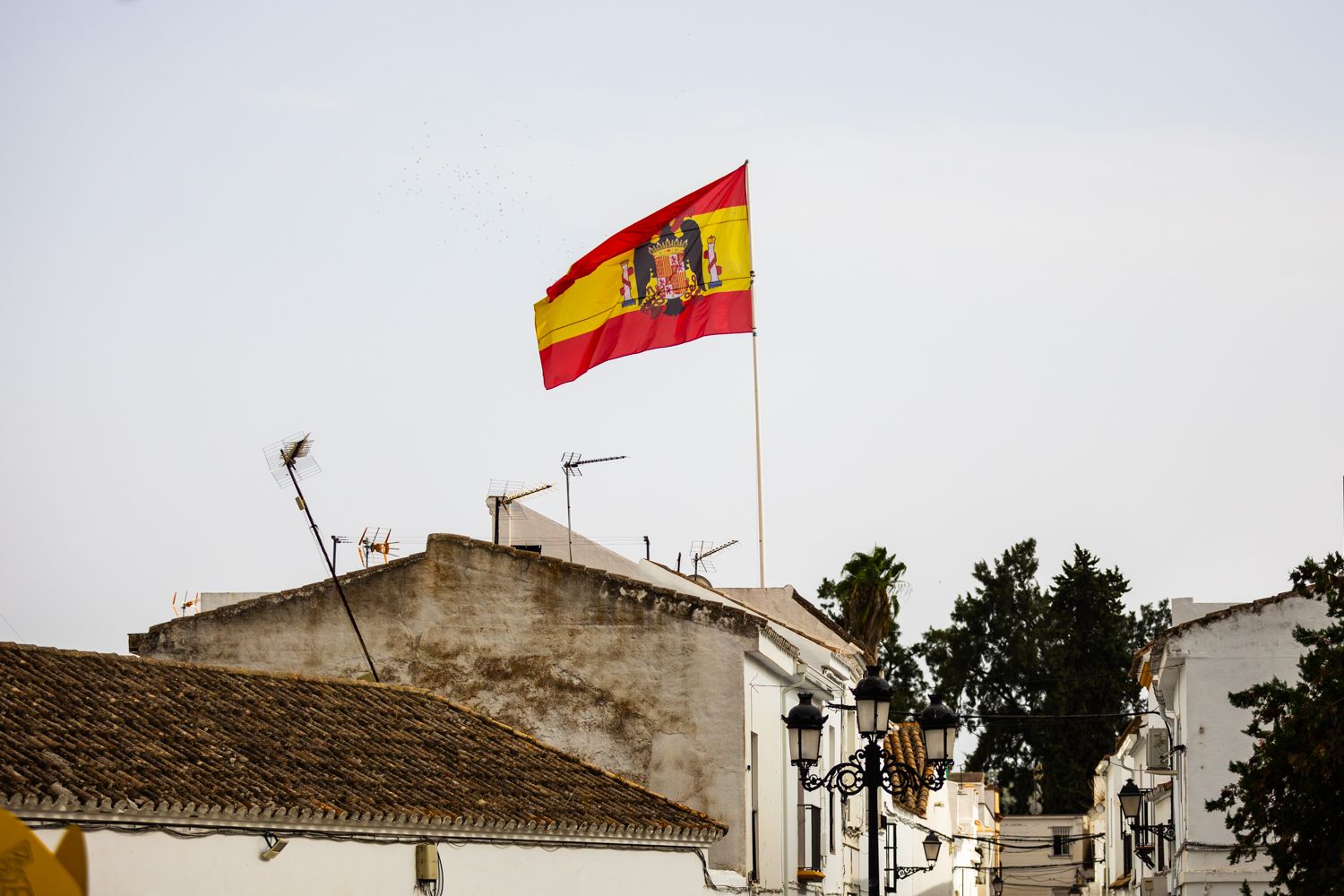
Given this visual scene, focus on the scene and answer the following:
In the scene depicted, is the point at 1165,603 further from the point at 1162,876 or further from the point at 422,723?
the point at 422,723

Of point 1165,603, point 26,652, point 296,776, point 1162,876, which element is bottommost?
point 1162,876

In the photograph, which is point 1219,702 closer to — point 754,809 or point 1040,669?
point 754,809

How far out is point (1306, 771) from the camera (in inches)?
634

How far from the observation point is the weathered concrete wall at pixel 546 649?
2231 cm

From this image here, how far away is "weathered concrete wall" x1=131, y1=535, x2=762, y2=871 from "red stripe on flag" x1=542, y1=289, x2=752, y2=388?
9.29ft

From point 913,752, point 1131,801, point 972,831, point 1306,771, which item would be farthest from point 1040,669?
point 1306,771

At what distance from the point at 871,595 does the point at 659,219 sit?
26373 mm

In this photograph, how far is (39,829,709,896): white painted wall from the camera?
13562 mm

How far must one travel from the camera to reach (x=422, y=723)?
19812 millimetres

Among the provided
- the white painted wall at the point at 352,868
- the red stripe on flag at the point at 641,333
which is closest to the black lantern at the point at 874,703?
the white painted wall at the point at 352,868

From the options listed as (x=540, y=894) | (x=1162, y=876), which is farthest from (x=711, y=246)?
(x=1162, y=876)

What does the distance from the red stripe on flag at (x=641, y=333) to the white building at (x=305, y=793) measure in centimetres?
527

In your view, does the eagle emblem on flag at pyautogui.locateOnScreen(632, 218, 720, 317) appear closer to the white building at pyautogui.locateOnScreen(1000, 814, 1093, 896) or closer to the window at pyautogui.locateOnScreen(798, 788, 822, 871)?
the window at pyautogui.locateOnScreen(798, 788, 822, 871)

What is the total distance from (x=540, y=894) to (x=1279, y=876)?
7.41 m
